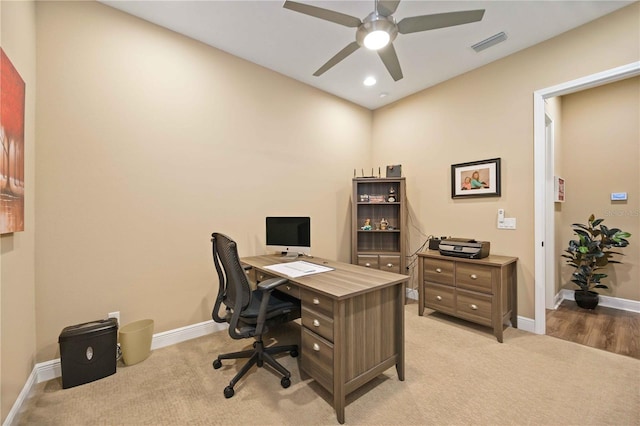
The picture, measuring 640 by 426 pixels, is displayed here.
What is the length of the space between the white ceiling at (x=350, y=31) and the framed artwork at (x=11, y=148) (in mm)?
1210

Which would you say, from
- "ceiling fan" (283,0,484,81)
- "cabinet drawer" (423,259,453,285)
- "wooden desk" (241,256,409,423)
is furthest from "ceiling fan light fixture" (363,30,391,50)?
"cabinet drawer" (423,259,453,285)

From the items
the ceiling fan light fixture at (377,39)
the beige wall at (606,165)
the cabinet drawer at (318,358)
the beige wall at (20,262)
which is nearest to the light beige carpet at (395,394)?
the cabinet drawer at (318,358)

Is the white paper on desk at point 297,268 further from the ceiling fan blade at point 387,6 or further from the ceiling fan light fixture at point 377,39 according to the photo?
the ceiling fan blade at point 387,6

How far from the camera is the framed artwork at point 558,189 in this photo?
3452mm

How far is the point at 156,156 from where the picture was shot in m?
2.50

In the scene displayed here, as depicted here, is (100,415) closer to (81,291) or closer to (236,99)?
(81,291)

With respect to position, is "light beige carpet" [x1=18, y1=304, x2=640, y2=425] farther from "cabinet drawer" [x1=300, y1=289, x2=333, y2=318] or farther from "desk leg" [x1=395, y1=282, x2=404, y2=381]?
"cabinet drawer" [x1=300, y1=289, x2=333, y2=318]

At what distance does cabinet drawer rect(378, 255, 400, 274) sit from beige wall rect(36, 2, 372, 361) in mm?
1423

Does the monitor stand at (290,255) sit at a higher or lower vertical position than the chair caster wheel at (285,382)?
higher

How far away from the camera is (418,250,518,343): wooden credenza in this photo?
8.71ft

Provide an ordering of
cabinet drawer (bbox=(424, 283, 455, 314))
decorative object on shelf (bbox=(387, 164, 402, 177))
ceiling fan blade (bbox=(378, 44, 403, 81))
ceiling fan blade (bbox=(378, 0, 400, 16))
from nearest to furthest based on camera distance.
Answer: ceiling fan blade (bbox=(378, 0, 400, 16)) < ceiling fan blade (bbox=(378, 44, 403, 81)) < cabinet drawer (bbox=(424, 283, 455, 314)) < decorative object on shelf (bbox=(387, 164, 402, 177))

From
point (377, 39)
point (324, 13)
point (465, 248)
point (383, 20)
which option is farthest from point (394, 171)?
point (324, 13)

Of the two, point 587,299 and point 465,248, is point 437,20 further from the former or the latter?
point 587,299

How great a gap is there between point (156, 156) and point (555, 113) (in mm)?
4904
